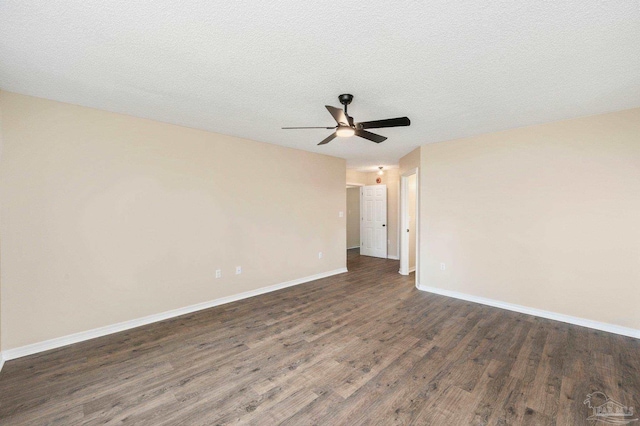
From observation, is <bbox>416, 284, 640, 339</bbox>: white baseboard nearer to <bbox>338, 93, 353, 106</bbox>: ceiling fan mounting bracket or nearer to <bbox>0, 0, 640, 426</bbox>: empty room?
<bbox>0, 0, 640, 426</bbox>: empty room

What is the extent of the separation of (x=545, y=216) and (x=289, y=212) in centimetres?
389

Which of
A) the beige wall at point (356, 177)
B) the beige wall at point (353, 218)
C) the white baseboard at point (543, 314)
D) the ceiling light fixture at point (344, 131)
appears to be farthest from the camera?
the beige wall at point (353, 218)

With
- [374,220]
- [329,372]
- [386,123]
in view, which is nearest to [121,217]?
[329,372]

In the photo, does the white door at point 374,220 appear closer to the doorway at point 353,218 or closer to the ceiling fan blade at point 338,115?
the doorway at point 353,218

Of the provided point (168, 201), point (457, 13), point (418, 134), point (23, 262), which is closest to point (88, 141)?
point (168, 201)

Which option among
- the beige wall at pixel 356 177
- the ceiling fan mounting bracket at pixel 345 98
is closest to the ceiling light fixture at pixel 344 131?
the ceiling fan mounting bracket at pixel 345 98

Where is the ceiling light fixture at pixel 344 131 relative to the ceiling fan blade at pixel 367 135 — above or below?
below

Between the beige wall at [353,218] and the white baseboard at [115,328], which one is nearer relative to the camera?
the white baseboard at [115,328]

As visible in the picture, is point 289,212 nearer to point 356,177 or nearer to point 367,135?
point 367,135

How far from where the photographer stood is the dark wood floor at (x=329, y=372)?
6.00 ft

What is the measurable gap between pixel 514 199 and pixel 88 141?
5.54 meters

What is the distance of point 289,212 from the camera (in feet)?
15.8

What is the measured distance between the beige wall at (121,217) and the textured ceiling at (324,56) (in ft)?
1.29

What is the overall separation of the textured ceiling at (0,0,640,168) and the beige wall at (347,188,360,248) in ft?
19.9
